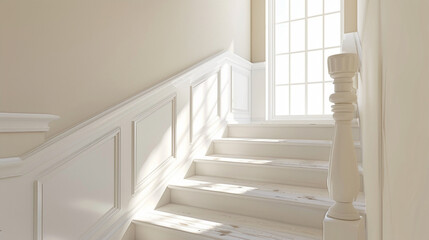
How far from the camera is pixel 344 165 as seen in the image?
0.93 m

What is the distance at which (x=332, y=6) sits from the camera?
340cm

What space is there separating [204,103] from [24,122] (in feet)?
4.97

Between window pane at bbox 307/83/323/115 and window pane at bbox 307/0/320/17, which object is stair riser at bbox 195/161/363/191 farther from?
window pane at bbox 307/0/320/17

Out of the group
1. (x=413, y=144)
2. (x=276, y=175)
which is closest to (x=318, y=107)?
(x=276, y=175)

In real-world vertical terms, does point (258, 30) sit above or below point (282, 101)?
above

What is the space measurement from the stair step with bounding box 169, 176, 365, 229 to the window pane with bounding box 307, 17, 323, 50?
88.4 inches

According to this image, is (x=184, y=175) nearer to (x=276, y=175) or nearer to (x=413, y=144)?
(x=276, y=175)

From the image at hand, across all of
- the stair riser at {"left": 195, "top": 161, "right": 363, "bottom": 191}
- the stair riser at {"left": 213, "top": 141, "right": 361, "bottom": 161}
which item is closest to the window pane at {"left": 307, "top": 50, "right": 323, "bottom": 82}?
the stair riser at {"left": 213, "top": 141, "right": 361, "bottom": 161}

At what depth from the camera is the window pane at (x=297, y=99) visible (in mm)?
3615

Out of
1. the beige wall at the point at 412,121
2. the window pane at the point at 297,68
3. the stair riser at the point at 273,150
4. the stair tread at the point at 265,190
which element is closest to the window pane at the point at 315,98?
the window pane at the point at 297,68

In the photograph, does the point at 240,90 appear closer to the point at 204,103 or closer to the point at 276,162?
the point at 204,103

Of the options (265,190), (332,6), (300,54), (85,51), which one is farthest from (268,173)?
(332,6)

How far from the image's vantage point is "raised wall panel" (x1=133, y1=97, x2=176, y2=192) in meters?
1.84

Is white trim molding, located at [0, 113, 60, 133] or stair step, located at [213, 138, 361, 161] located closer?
white trim molding, located at [0, 113, 60, 133]
